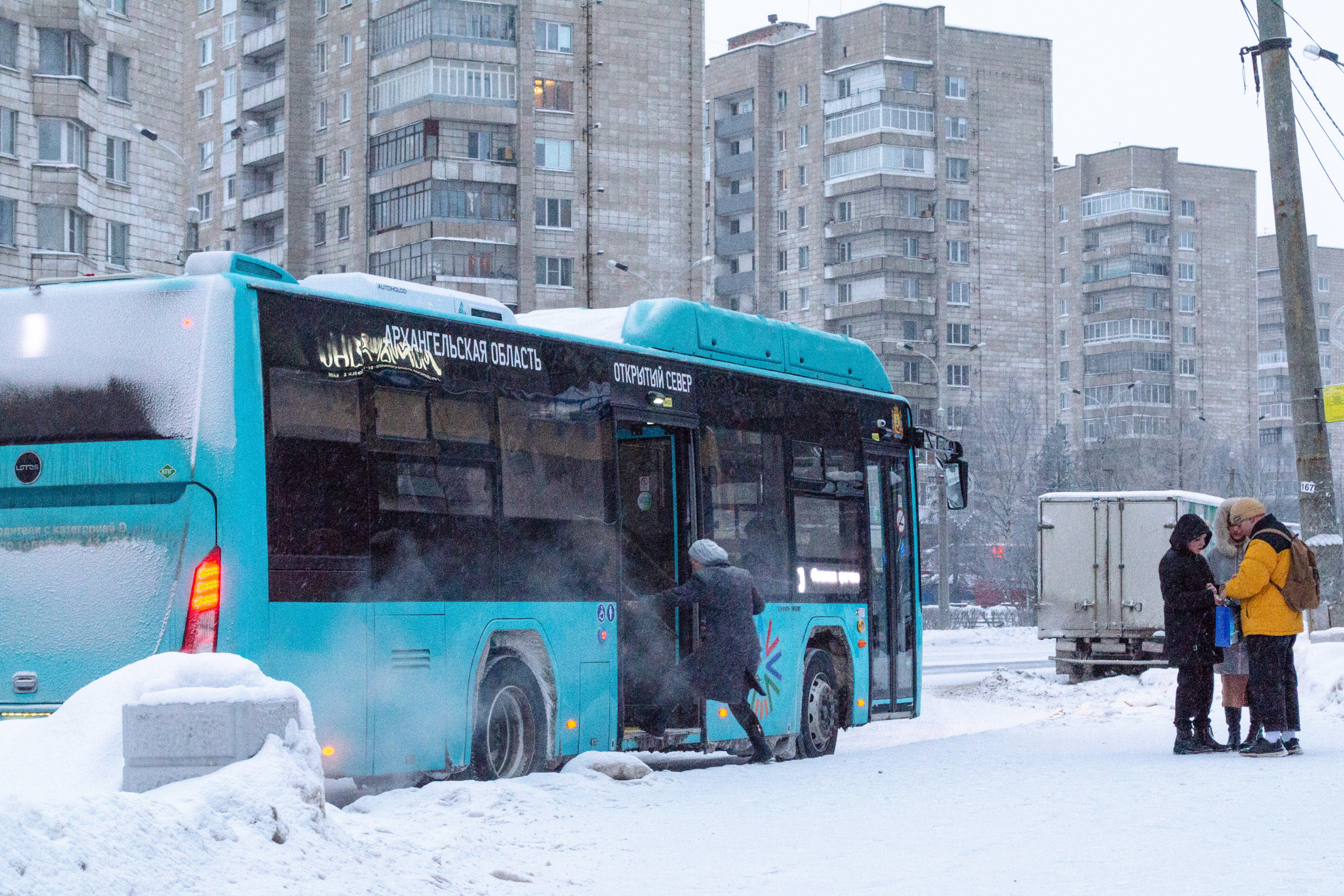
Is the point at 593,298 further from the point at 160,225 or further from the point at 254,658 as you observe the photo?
the point at 254,658

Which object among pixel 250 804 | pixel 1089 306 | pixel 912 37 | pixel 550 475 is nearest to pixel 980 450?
pixel 912 37

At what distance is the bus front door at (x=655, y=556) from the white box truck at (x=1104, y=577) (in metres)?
16.2

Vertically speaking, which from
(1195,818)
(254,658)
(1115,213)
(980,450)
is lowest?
(1195,818)

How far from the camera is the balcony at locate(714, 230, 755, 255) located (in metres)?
96.6

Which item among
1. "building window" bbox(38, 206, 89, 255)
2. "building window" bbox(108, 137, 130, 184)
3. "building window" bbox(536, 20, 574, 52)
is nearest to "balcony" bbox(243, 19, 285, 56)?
"building window" bbox(536, 20, 574, 52)

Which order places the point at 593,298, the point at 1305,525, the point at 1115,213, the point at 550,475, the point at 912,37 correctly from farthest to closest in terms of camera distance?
the point at 1115,213
the point at 912,37
the point at 593,298
the point at 1305,525
the point at 550,475

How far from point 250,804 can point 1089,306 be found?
106m

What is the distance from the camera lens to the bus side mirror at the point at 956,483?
16672 mm

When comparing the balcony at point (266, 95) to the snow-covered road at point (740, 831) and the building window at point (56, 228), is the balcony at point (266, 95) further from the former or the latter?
the snow-covered road at point (740, 831)

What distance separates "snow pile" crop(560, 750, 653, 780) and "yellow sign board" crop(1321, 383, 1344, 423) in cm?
1079

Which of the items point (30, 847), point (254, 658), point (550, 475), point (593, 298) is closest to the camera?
point (30, 847)

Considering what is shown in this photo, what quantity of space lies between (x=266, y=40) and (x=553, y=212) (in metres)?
16.0

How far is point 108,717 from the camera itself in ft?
25.3

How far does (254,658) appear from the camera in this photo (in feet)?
30.0
